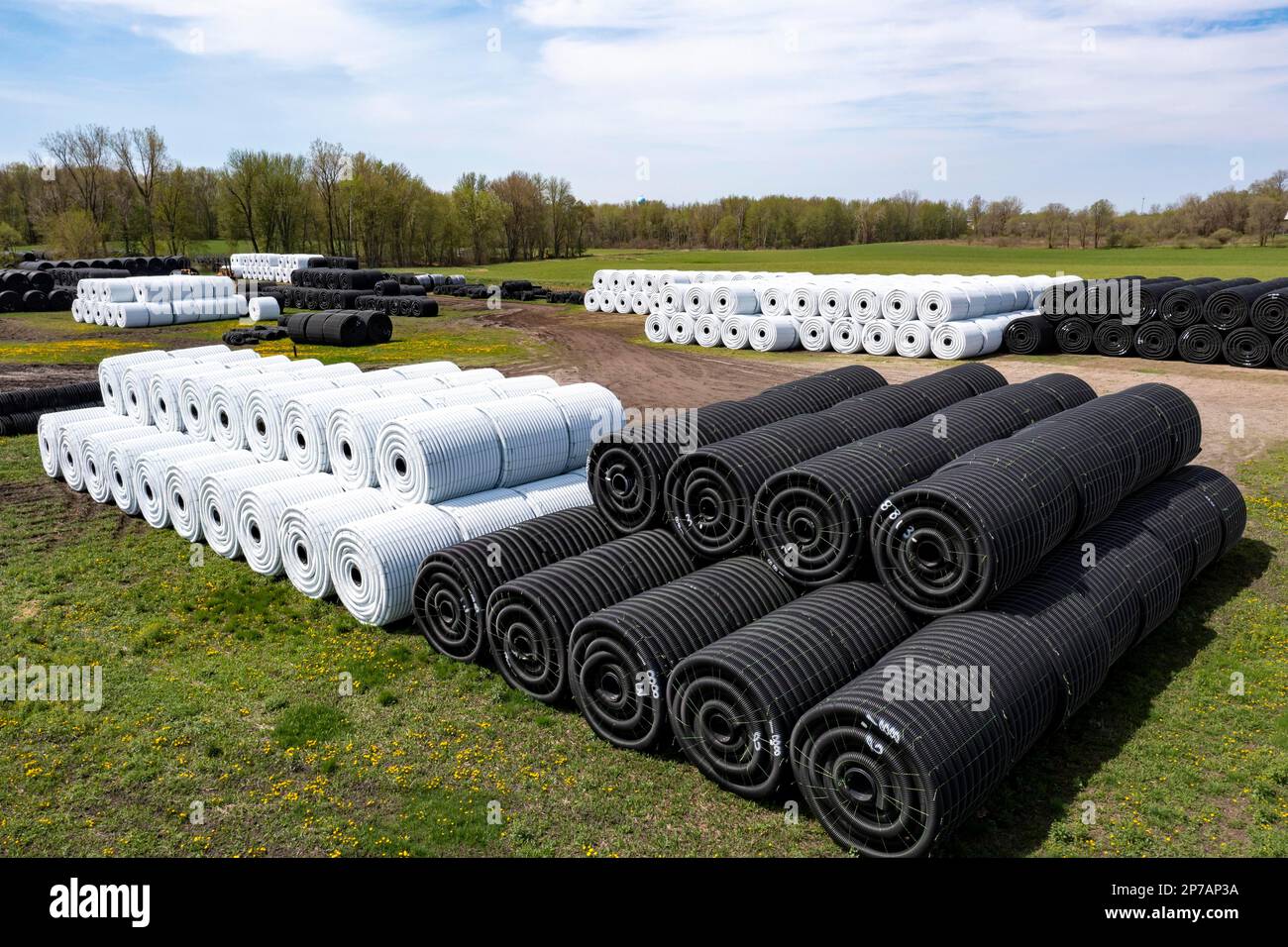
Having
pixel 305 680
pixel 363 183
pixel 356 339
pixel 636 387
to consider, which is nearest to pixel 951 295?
pixel 636 387

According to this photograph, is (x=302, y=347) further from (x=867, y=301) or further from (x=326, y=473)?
(x=326, y=473)

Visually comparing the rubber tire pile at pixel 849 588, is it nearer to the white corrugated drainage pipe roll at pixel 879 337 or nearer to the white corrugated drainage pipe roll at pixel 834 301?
the white corrugated drainage pipe roll at pixel 879 337

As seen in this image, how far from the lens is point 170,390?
17.3 m

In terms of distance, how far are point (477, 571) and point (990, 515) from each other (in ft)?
19.9

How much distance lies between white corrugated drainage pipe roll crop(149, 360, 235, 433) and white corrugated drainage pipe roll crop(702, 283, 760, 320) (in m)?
23.1

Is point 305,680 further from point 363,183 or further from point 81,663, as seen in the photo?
point 363,183

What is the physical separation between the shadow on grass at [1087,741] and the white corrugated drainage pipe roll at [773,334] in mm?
23534

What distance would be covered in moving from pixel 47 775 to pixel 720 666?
271 inches

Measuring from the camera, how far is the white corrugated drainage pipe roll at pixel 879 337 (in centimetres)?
3294

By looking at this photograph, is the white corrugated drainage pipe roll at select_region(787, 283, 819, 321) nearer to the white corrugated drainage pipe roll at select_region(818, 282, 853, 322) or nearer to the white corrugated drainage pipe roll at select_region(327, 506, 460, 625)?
Answer: the white corrugated drainage pipe roll at select_region(818, 282, 853, 322)

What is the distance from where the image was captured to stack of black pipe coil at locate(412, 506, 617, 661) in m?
10.8

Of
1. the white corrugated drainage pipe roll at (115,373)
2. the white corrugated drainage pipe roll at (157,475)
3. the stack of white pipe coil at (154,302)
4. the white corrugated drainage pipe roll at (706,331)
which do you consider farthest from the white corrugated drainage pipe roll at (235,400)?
the stack of white pipe coil at (154,302)

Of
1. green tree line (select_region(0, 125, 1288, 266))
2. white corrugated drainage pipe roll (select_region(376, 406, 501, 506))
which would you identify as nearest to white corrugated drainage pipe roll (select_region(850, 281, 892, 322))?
white corrugated drainage pipe roll (select_region(376, 406, 501, 506))

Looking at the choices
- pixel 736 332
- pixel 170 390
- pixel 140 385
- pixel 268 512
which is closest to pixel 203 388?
pixel 170 390
